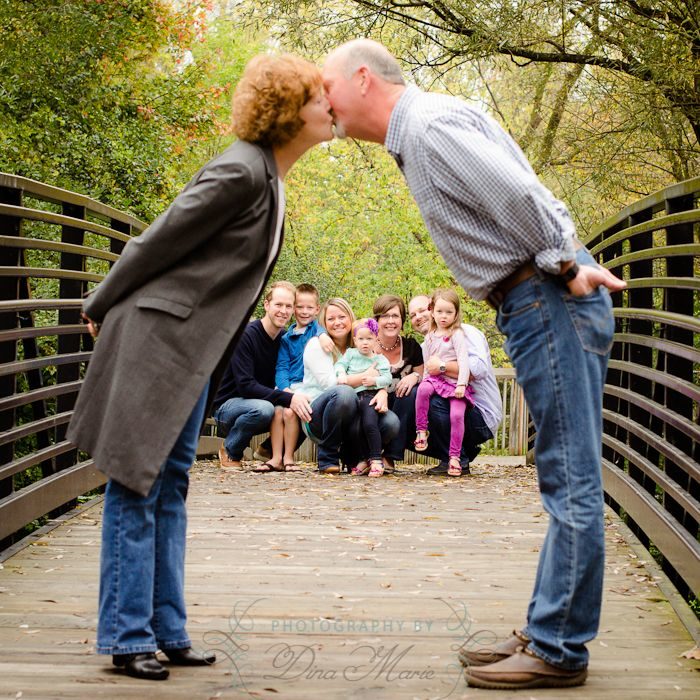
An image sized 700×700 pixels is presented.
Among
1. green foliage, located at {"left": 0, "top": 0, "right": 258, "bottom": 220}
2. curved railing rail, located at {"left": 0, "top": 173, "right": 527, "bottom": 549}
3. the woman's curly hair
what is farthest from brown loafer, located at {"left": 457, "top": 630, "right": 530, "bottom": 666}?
green foliage, located at {"left": 0, "top": 0, "right": 258, "bottom": 220}

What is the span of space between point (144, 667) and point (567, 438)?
1251 mm

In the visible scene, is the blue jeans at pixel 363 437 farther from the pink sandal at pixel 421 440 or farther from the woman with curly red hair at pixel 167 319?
the woman with curly red hair at pixel 167 319

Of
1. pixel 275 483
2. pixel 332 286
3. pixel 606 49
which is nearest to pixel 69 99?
pixel 332 286

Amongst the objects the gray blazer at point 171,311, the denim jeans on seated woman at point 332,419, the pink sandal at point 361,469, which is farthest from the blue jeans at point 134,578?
the pink sandal at point 361,469

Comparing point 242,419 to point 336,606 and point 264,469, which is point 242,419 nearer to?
point 264,469

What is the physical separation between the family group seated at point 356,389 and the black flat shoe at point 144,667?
16.0 ft

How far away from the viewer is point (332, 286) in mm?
16062

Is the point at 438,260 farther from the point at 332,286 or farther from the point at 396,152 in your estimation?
the point at 396,152

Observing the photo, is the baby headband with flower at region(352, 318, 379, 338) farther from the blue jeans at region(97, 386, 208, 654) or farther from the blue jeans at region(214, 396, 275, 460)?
the blue jeans at region(97, 386, 208, 654)

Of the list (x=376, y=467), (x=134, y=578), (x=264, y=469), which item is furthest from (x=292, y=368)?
(x=134, y=578)

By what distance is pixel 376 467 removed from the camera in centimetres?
760

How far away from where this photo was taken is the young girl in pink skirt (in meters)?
7.66

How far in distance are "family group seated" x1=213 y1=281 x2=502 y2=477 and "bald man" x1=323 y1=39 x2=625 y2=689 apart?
4.91m

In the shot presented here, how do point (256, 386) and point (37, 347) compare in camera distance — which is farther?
point (256, 386)
